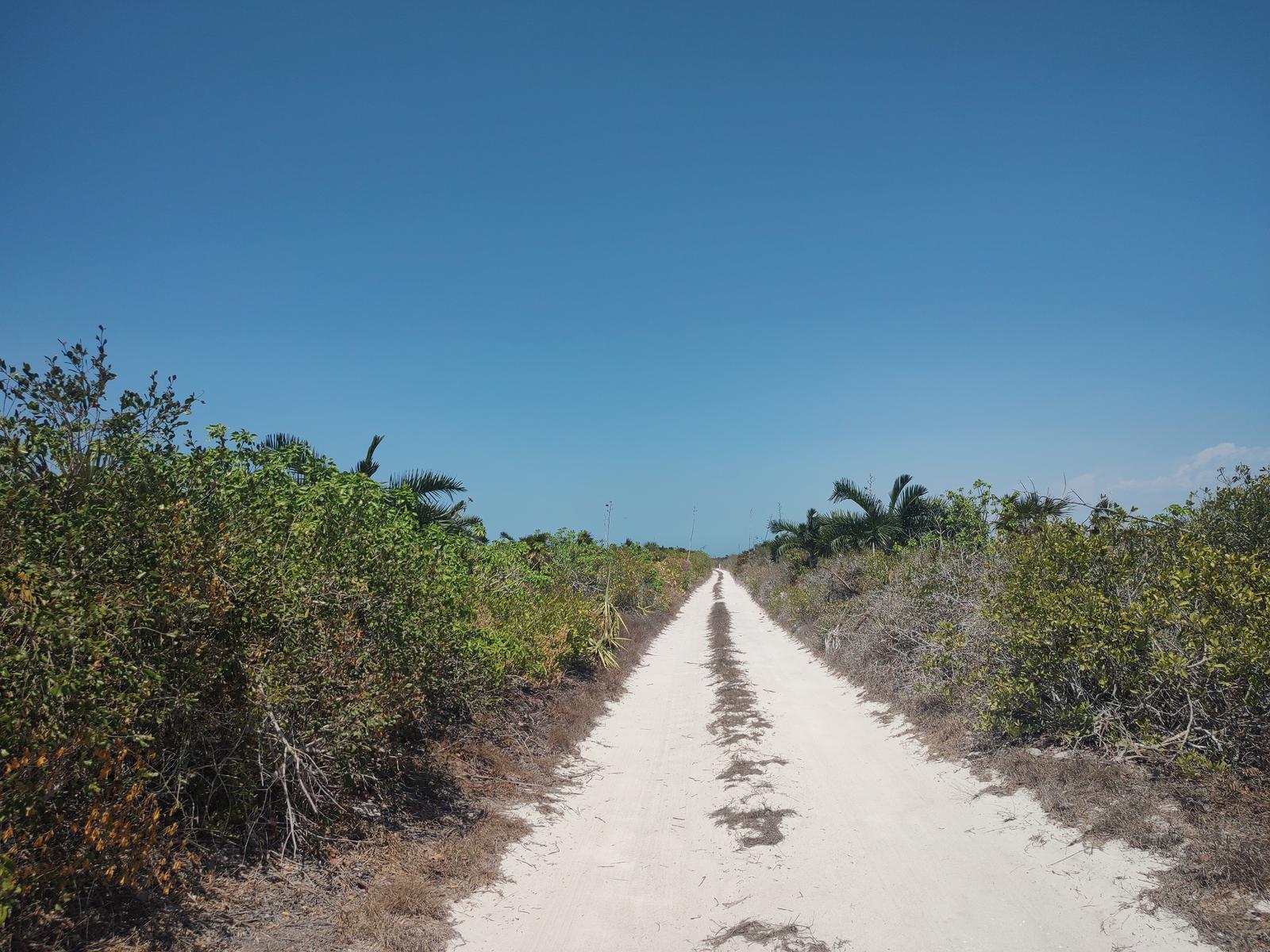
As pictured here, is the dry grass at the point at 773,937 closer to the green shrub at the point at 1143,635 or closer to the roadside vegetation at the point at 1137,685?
the roadside vegetation at the point at 1137,685

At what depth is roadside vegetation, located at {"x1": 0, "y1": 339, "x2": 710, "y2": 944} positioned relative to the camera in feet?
10.8

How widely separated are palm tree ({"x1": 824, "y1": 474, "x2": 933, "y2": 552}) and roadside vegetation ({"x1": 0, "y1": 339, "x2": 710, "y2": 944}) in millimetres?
14291

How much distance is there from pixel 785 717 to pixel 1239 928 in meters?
7.09

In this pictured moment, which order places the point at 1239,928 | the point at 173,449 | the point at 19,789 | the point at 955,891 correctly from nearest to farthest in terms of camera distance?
the point at 19,789 < the point at 1239,928 < the point at 173,449 < the point at 955,891

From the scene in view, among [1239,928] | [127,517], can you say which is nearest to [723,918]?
[1239,928]

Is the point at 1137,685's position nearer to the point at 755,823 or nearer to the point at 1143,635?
the point at 1143,635

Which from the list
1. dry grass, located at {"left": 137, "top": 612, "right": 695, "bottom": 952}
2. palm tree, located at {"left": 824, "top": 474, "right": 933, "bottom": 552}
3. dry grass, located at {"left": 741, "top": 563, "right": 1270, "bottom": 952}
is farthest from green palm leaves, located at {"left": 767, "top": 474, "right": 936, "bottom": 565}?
dry grass, located at {"left": 137, "top": 612, "right": 695, "bottom": 952}

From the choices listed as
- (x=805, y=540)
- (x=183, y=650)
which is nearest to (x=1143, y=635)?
(x=183, y=650)

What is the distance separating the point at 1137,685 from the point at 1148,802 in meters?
1.16

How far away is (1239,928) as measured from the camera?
3883mm

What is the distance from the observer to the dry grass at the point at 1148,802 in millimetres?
4133

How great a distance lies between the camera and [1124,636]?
626 cm

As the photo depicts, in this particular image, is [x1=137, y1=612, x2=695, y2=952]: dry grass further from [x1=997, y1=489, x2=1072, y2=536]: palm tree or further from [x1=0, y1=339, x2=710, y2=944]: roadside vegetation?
[x1=997, y1=489, x2=1072, y2=536]: palm tree

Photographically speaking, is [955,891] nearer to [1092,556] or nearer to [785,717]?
[1092,556]
